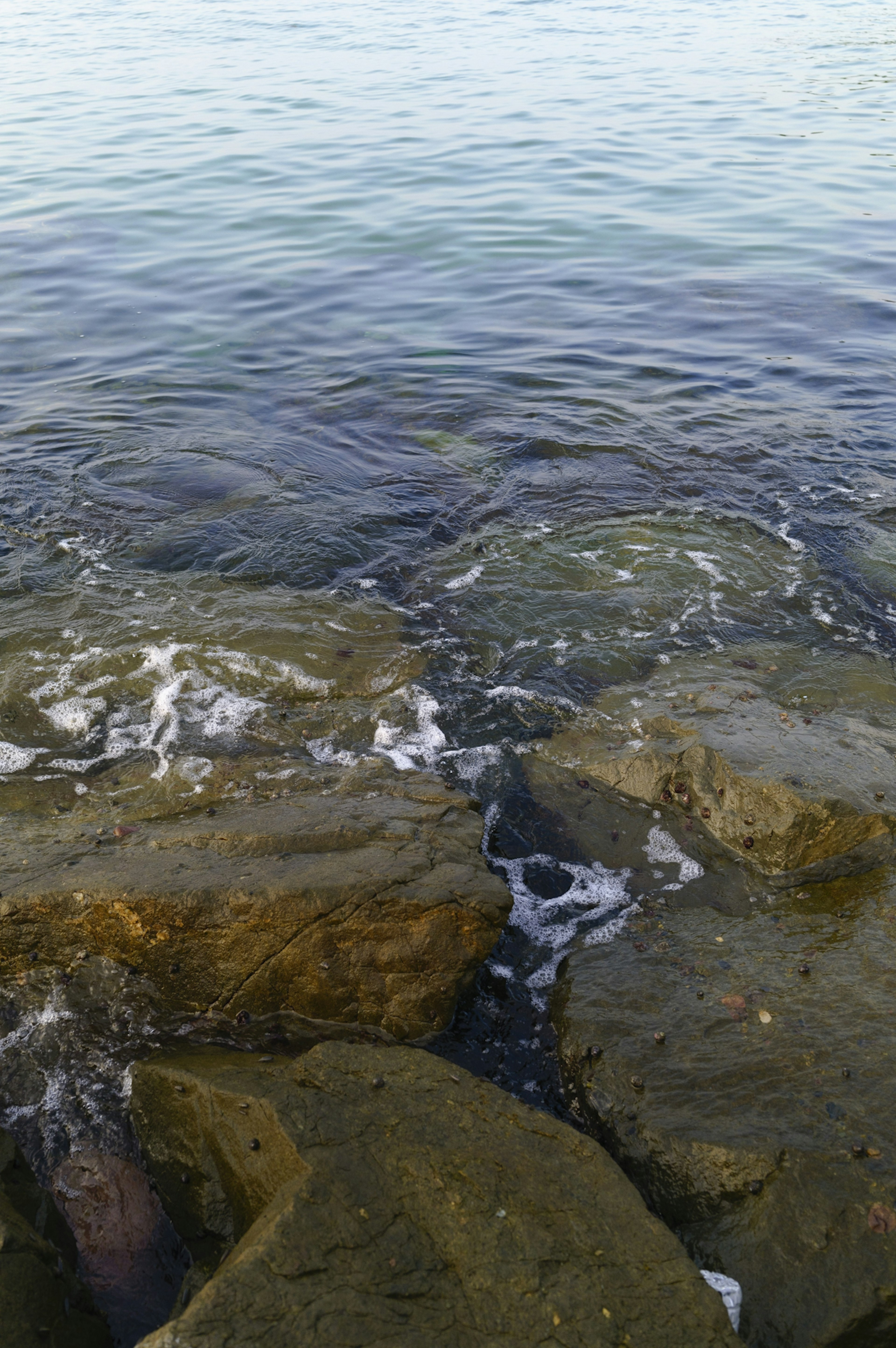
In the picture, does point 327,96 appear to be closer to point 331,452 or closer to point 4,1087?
point 331,452

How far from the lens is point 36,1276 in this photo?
3.02 m

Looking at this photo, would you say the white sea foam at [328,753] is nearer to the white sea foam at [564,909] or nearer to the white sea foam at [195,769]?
the white sea foam at [195,769]

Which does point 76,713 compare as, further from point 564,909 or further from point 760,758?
point 760,758

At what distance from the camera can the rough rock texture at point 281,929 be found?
407 centimetres

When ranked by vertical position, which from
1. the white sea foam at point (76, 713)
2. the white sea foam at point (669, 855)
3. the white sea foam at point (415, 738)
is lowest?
the white sea foam at point (669, 855)

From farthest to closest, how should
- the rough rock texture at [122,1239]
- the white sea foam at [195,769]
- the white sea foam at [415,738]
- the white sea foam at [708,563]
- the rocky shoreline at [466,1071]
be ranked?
the white sea foam at [708,563] → the white sea foam at [415,738] → the white sea foam at [195,769] → the rough rock texture at [122,1239] → the rocky shoreline at [466,1071]

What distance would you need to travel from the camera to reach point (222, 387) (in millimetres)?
11023

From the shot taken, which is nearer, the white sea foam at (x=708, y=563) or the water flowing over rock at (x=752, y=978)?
the water flowing over rock at (x=752, y=978)

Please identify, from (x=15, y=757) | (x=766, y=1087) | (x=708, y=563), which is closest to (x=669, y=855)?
(x=766, y=1087)

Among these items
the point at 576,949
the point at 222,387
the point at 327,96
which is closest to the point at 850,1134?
the point at 576,949

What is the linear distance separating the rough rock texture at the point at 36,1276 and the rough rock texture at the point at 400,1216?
1.34ft

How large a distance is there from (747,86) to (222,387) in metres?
21.1

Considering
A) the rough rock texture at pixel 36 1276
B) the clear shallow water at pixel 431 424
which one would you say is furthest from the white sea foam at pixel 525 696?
the rough rock texture at pixel 36 1276

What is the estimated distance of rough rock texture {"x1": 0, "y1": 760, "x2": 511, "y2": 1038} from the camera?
4.07m
